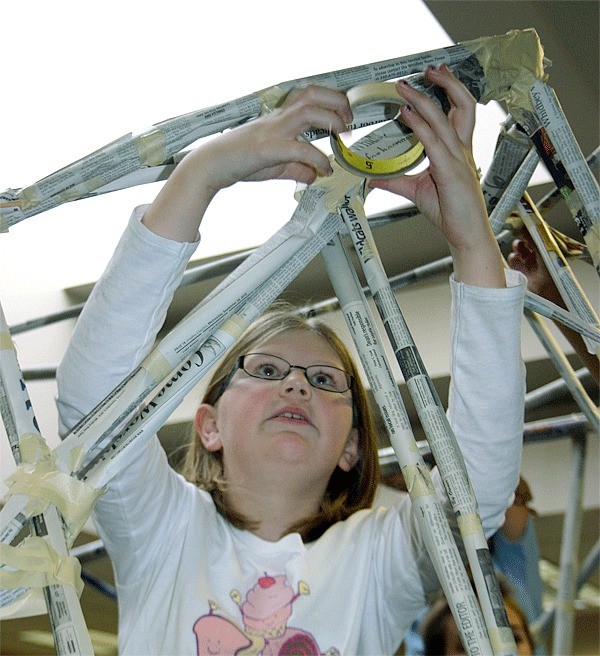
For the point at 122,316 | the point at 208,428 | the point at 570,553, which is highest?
the point at 122,316

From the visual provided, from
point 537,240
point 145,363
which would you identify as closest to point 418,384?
point 145,363

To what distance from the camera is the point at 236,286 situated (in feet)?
1.78

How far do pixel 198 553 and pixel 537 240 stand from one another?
43 centimetres

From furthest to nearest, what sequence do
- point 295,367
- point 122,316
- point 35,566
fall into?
point 295,367, point 122,316, point 35,566

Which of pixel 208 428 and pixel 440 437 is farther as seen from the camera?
pixel 208 428

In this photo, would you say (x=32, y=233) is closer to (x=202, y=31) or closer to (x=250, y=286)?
(x=202, y=31)

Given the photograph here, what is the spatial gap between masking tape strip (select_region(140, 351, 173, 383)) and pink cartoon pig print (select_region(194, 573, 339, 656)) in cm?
32

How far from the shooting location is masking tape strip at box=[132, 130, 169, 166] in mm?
580

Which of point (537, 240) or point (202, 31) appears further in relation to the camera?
point (202, 31)

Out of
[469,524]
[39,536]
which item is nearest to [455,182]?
[469,524]

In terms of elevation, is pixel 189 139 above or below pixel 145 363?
above

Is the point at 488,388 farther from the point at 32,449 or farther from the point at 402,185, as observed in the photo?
the point at 32,449

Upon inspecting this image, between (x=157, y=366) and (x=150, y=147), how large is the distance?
0.16 metres

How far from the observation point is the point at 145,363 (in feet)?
1.67
